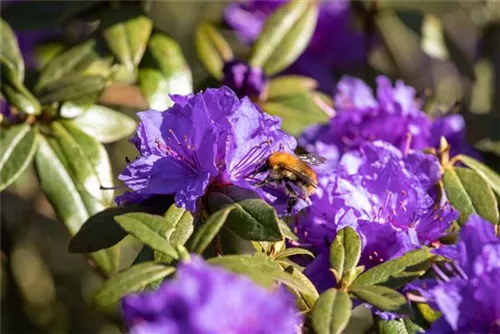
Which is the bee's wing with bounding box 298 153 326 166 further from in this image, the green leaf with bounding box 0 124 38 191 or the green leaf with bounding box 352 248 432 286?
the green leaf with bounding box 0 124 38 191

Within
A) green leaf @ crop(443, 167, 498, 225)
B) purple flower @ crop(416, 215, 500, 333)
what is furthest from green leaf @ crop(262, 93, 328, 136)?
purple flower @ crop(416, 215, 500, 333)

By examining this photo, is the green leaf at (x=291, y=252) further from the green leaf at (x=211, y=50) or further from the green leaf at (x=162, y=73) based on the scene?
the green leaf at (x=211, y=50)

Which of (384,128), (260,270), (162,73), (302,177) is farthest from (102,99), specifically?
(260,270)

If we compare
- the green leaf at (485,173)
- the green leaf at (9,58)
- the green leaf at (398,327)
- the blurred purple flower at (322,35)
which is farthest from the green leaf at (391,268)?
the blurred purple flower at (322,35)

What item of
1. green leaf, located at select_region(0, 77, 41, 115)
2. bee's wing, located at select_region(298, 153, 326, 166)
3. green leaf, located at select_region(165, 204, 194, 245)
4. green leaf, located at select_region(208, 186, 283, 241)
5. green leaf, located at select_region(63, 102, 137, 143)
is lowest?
green leaf, located at select_region(63, 102, 137, 143)

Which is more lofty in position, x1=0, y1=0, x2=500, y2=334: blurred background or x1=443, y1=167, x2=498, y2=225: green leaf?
x1=443, y1=167, x2=498, y2=225: green leaf
